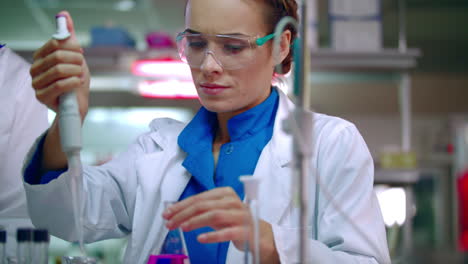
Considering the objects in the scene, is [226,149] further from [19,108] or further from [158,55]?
[158,55]

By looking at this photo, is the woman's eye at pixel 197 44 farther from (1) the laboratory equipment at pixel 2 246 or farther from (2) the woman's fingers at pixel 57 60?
(1) the laboratory equipment at pixel 2 246

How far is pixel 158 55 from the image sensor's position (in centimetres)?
343

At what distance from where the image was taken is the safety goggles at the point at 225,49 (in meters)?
1.22

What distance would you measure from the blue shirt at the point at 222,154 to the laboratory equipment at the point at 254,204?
1.12 feet

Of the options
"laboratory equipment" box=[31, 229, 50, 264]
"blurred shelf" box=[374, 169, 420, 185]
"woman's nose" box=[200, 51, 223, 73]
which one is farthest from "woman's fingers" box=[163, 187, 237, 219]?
"blurred shelf" box=[374, 169, 420, 185]

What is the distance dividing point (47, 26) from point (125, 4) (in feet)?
3.31

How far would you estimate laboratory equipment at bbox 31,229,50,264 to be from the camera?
3.28 feet

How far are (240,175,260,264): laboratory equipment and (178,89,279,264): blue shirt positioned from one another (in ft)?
1.12

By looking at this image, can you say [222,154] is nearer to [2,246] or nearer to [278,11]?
[278,11]

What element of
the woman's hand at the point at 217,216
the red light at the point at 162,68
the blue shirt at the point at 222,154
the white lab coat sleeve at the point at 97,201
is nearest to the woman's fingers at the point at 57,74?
the white lab coat sleeve at the point at 97,201

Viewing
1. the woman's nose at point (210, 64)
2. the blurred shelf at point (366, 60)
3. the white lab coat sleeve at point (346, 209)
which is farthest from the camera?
the blurred shelf at point (366, 60)

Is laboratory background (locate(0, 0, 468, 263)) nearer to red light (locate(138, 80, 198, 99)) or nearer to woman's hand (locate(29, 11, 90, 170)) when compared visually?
red light (locate(138, 80, 198, 99))

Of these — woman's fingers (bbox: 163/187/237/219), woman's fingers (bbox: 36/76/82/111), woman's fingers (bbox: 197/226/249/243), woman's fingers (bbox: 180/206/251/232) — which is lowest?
woman's fingers (bbox: 197/226/249/243)

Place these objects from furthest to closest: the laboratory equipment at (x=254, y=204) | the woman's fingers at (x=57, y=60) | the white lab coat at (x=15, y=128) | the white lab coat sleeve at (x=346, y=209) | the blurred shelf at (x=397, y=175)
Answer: the blurred shelf at (x=397, y=175)
the white lab coat at (x=15, y=128)
the white lab coat sleeve at (x=346, y=209)
the woman's fingers at (x=57, y=60)
the laboratory equipment at (x=254, y=204)
